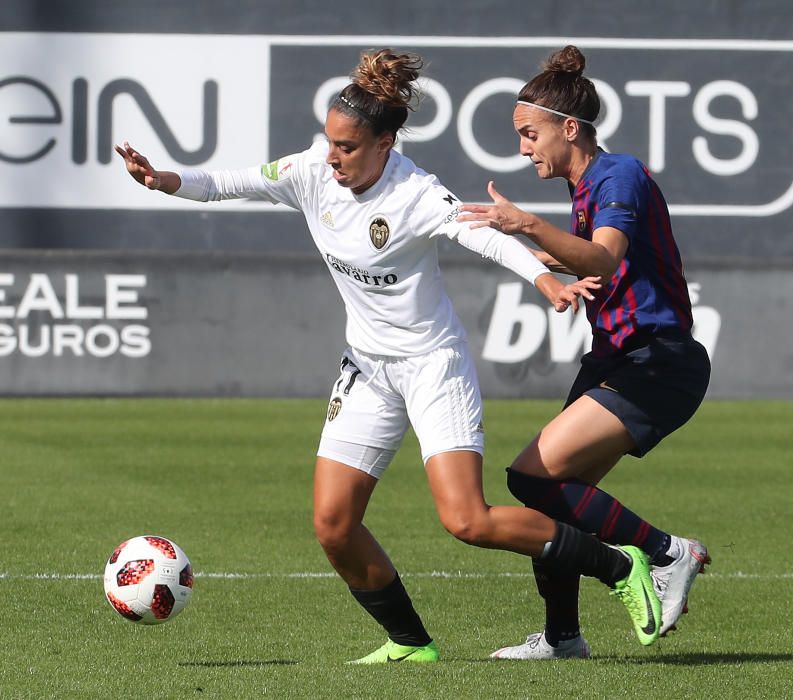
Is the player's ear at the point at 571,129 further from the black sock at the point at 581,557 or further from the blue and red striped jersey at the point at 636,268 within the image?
the black sock at the point at 581,557

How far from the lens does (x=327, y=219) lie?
5.50m

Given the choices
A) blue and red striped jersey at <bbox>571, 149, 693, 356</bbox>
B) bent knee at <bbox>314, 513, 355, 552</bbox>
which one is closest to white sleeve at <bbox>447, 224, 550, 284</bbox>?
blue and red striped jersey at <bbox>571, 149, 693, 356</bbox>

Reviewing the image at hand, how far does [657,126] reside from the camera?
1777 centimetres

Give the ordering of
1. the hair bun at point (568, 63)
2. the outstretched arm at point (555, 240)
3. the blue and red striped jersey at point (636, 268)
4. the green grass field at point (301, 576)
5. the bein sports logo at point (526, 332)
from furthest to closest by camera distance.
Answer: the bein sports logo at point (526, 332) → the hair bun at point (568, 63) → the blue and red striped jersey at point (636, 268) → the green grass field at point (301, 576) → the outstretched arm at point (555, 240)

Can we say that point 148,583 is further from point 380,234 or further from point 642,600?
point 642,600

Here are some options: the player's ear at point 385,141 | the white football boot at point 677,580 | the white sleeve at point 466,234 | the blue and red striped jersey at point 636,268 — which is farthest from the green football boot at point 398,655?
the player's ear at point 385,141

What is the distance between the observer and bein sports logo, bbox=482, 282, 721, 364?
50.3 ft

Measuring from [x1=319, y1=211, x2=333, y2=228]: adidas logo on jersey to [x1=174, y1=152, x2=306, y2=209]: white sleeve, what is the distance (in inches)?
6.1

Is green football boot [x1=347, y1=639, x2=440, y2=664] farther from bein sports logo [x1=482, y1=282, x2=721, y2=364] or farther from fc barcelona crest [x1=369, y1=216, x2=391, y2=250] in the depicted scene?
bein sports logo [x1=482, y1=282, x2=721, y2=364]

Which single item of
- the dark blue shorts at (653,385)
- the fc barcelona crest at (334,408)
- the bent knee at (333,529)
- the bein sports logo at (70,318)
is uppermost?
the dark blue shorts at (653,385)

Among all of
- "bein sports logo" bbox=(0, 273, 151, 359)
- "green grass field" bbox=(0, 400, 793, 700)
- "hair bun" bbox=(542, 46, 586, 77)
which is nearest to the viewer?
"green grass field" bbox=(0, 400, 793, 700)

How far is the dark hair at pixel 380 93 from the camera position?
5312mm

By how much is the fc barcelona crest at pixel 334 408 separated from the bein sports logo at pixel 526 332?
9.85 meters

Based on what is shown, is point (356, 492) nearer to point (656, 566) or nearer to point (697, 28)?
point (656, 566)
